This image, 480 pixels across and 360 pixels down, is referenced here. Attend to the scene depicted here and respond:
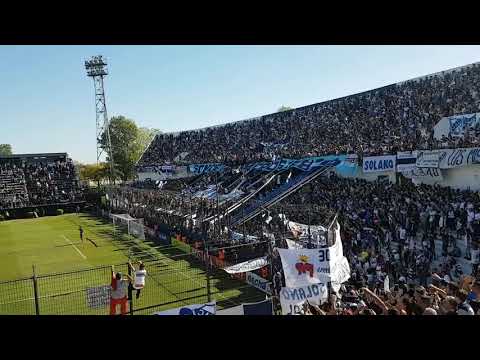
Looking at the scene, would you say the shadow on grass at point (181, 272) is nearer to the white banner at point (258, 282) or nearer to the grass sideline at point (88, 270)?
the grass sideline at point (88, 270)

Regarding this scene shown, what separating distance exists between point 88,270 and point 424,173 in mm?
16311

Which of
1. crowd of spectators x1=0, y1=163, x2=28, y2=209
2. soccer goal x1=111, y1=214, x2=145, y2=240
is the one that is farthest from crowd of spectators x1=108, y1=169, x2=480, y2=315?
crowd of spectators x1=0, y1=163, x2=28, y2=209

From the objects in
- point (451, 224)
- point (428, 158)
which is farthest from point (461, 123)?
point (451, 224)

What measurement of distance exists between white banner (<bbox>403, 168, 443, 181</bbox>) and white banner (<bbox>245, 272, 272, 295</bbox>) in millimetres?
9940

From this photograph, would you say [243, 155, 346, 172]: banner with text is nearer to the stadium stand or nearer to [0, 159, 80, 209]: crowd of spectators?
[0, 159, 80, 209]: crowd of spectators

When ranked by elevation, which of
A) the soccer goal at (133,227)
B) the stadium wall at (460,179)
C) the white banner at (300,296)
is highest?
the stadium wall at (460,179)

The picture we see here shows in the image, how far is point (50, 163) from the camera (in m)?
60.1

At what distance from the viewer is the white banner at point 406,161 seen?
2294 cm

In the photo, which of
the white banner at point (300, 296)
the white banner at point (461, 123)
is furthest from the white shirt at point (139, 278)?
the white banner at point (461, 123)

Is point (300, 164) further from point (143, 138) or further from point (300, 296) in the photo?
point (143, 138)

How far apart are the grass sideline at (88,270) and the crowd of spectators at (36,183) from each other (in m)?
14.3

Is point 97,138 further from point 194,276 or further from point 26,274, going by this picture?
point 194,276
